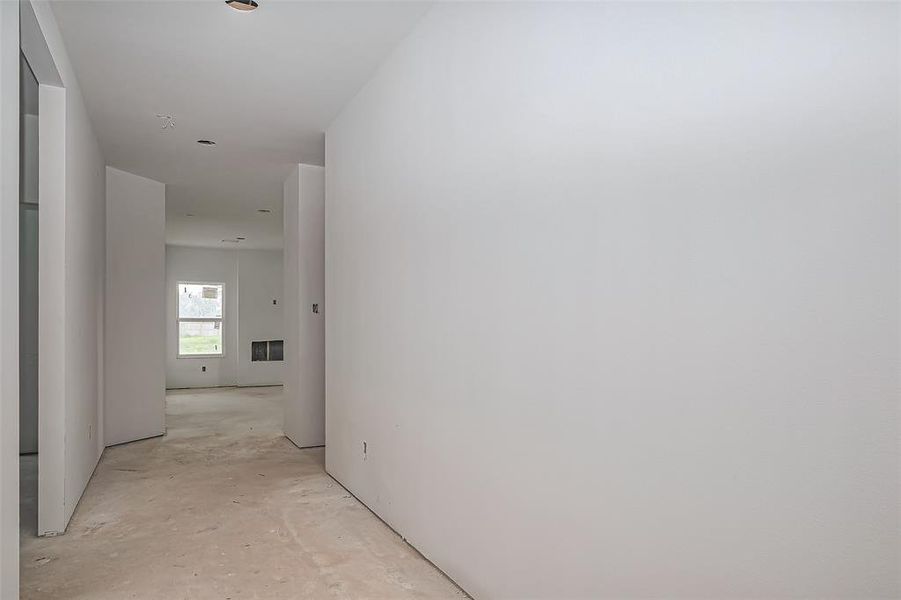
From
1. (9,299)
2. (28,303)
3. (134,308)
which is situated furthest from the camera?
(134,308)

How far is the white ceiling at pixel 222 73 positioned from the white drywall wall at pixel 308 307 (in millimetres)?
359

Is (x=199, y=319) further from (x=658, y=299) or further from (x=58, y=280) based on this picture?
(x=658, y=299)

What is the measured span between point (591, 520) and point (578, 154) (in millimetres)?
1191

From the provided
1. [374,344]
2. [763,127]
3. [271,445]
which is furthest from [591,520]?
[271,445]

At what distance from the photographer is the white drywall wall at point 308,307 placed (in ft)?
20.4

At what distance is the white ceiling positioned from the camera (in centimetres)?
325

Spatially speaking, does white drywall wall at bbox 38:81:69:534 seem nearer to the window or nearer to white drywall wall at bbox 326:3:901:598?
white drywall wall at bbox 326:3:901:598

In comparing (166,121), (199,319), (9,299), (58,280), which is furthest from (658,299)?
(199,319)

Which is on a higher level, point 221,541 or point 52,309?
point 52,309

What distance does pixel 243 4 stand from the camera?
3109mm

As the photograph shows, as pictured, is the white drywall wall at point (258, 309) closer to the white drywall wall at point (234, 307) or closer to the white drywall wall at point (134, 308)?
the white drywall wall at point (234, 307)

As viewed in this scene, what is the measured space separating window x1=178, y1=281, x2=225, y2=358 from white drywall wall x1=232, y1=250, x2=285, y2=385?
0.46 meters

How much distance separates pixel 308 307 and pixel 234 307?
670 centimetres

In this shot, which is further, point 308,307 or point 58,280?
point 308,307
